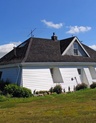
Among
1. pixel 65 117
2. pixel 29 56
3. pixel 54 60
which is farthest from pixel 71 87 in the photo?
pixel 65 117

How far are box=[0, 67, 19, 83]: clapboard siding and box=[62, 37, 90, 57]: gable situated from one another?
7322mm

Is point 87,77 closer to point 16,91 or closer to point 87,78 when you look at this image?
point 87,78

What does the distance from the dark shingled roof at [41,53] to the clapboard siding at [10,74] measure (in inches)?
32.3

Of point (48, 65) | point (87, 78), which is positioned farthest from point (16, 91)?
point (87, 78)

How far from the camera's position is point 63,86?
104ft

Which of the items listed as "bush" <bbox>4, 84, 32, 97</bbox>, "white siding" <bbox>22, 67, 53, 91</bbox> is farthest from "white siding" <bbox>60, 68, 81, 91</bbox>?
"bush" <bbox>4, 84, 32, 97</bbox>

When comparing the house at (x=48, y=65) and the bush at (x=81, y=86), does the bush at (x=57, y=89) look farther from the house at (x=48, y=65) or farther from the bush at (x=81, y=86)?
the bush at (x=81, y=86)

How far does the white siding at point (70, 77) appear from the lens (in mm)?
31919

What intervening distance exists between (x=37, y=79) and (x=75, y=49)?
8313 millimetres

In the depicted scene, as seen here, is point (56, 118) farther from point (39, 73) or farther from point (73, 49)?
point (73, 49)

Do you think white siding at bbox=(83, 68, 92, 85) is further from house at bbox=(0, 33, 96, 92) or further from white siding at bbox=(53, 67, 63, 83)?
white siding at bbox=(53, 67, 63, 83)

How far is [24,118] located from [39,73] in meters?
16.7

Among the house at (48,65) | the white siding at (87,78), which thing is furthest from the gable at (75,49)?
the white siding at (87,78)

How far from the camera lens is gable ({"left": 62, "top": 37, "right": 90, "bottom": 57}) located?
113 feet
